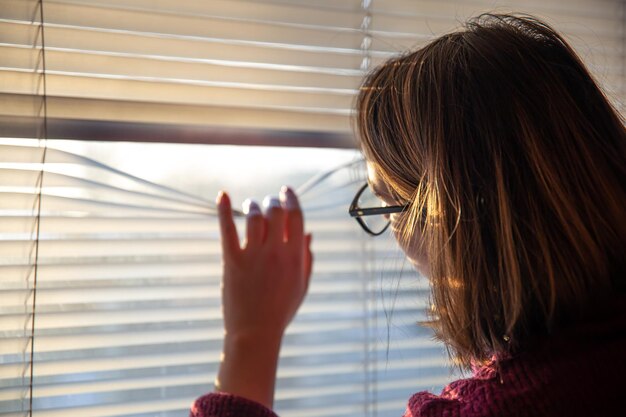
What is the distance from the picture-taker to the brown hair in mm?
753

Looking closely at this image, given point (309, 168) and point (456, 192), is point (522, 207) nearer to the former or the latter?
point (456, 192)

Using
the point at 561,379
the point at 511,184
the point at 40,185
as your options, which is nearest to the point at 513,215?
the point at 511,184

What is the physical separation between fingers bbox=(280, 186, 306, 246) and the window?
13 centimetres

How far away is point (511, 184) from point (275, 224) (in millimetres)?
412

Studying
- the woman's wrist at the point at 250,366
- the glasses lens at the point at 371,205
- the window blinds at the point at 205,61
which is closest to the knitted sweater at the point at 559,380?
the woman's wrist at the point at 250,366

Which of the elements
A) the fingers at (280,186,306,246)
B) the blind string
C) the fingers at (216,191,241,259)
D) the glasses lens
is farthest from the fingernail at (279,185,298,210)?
the blind string

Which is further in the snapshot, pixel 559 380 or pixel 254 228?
pixel 254 228

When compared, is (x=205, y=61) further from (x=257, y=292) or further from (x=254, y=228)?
(x=257, y=292)

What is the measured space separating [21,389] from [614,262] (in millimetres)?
889

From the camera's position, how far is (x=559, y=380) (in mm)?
718

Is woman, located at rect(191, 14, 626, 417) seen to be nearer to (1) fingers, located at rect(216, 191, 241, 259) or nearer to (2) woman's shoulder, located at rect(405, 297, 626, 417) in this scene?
(2) woman's shoulder, located at rect(405, 297, 626, 417)

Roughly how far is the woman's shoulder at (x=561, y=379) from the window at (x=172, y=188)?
0.48 meters

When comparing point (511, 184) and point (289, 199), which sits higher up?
point (511, 184)

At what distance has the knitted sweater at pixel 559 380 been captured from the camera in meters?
0.71
